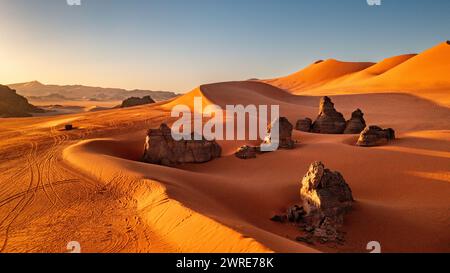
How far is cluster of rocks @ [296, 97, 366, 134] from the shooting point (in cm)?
1917

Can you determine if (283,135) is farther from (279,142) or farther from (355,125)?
(355,125)

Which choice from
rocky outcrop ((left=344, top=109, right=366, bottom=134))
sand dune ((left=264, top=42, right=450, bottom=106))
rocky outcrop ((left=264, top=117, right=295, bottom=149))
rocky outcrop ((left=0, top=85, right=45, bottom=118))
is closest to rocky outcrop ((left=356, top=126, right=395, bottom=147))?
rocky outcrop ((left=264, top=117, right=295, bottom=149))

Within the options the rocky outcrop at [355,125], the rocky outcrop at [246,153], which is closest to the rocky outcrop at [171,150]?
the rocky outcrop at [246,153]

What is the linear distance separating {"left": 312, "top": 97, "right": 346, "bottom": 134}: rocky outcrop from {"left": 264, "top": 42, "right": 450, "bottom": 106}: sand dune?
54.3 feet

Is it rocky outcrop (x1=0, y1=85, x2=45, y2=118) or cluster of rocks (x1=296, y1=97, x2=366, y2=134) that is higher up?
rocky outcrop (x1=0, y1=85, x2=45, y2=118)

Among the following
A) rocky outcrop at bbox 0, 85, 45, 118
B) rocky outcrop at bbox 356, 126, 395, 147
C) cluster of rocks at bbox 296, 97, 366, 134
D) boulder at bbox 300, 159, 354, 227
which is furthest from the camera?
rocky outcrop at bbox 0, 85, 45, 118

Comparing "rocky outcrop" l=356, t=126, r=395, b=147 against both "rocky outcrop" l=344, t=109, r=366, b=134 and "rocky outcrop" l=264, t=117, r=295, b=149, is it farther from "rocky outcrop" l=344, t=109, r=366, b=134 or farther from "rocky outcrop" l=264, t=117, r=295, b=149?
"rocky outcrop" l=344, t=109, r=366, b=134

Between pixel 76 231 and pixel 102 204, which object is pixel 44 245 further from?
pixel 102 204

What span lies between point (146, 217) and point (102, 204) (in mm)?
1785

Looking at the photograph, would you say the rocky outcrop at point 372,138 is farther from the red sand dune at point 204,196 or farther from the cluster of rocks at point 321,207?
the cluster of rocks at point 321,207

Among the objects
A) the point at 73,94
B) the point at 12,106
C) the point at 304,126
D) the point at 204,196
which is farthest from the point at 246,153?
the point at 73,94

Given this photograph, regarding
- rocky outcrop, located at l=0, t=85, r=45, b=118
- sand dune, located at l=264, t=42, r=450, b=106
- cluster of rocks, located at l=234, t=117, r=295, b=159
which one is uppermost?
sand dune, located at l=264, t=42, r=450, b=106
